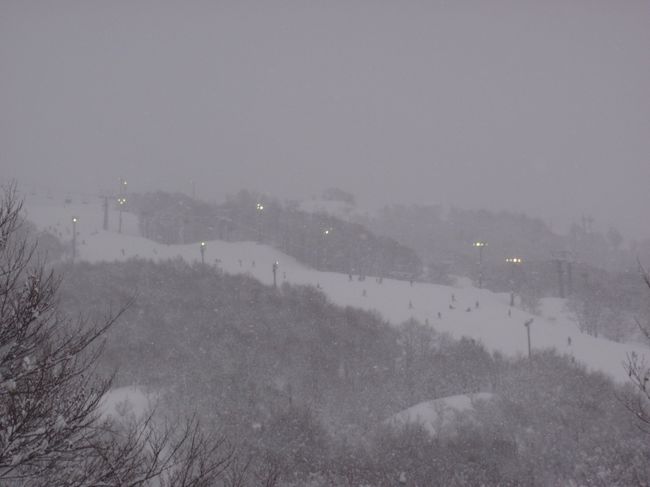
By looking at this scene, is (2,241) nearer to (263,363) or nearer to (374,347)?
(263,363)

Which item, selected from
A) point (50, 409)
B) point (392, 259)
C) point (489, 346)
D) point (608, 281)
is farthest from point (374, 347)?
point (608, 281)

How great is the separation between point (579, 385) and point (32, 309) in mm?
28563

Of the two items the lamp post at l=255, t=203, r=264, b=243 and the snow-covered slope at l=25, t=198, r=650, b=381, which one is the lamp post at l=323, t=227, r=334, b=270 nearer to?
the snow-covered slope at l=25, t=198, r=650, b=381

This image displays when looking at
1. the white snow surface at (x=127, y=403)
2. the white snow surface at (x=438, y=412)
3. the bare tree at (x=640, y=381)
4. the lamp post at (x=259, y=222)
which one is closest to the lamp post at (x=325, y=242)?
the lamp post at (x=259, y=222)

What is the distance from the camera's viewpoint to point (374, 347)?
1318 inches

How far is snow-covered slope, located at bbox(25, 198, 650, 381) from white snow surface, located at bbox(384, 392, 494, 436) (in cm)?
880

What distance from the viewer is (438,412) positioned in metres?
23.2

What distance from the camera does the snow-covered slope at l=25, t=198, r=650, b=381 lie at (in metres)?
33.3

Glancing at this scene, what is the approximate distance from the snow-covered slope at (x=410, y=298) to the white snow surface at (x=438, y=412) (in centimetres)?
880

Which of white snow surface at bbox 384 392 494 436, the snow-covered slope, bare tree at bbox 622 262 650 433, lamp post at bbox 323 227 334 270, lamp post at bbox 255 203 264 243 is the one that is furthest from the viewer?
lamp post at bbox 255 203 264 243

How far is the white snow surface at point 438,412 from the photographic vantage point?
22281 millimetres

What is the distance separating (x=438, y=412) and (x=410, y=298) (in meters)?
19.8

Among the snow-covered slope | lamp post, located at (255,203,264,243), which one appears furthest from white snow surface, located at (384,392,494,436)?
lamp post, located at (255,203,264,243)

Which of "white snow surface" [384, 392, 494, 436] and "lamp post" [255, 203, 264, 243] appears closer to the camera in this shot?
"white snow surface" [384, 392, 494, 436]
